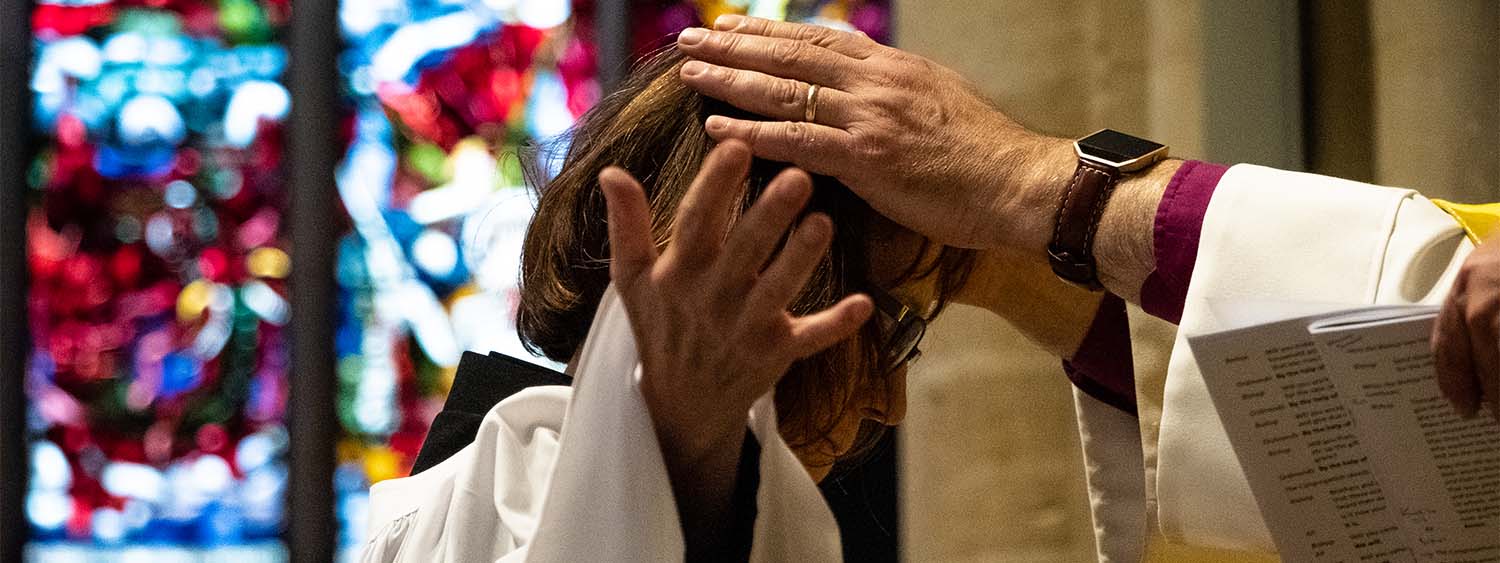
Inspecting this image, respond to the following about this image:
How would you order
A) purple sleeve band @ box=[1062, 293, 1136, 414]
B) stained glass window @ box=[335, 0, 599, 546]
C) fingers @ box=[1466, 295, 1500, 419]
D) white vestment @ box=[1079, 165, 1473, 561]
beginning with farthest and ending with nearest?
stained glass window @ box=[335, 0, 599, 546] < purple sleeve band @ box=[1062, 293, 1136, 414] < white vestment @ box=[1079, 165, 1473, 561] < fingers @ box=[1466, 295, 1500, 419]

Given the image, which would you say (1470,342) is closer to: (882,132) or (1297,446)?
(1297,446)

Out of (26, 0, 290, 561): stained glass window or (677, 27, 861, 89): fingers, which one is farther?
(26, 0, 290, 561): stained glass window

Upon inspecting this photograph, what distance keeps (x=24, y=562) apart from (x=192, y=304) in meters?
0.84

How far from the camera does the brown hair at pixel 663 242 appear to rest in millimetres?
1656

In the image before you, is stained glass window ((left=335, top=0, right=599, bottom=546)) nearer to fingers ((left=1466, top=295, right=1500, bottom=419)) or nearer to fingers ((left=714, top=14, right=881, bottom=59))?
fingers ((left=714, top=14, right=881, bottom=59))

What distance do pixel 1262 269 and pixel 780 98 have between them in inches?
20.7

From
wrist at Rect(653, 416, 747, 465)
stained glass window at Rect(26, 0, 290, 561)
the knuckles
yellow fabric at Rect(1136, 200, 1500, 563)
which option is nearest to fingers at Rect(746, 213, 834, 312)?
wrist at Rect(653, 416, 747, 465)

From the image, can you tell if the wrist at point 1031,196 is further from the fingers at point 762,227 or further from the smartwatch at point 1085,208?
the fingers at point 762,227

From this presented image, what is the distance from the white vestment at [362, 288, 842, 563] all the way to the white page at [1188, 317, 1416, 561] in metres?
0.35

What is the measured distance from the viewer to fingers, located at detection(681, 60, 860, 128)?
162 centimetres

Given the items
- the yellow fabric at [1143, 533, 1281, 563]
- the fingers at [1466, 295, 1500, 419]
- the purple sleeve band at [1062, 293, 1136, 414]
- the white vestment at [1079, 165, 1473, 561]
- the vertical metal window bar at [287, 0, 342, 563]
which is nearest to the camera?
the fingers at [1466, 295, 1500, 419]

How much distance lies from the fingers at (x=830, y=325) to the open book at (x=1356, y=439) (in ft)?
0.78

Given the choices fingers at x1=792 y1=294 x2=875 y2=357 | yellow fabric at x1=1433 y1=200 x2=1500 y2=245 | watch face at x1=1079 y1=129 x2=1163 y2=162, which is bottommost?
yellow fabric at x1=1433 y1=200 x2=1500 y2=245

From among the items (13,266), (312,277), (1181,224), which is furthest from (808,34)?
(13,266)
